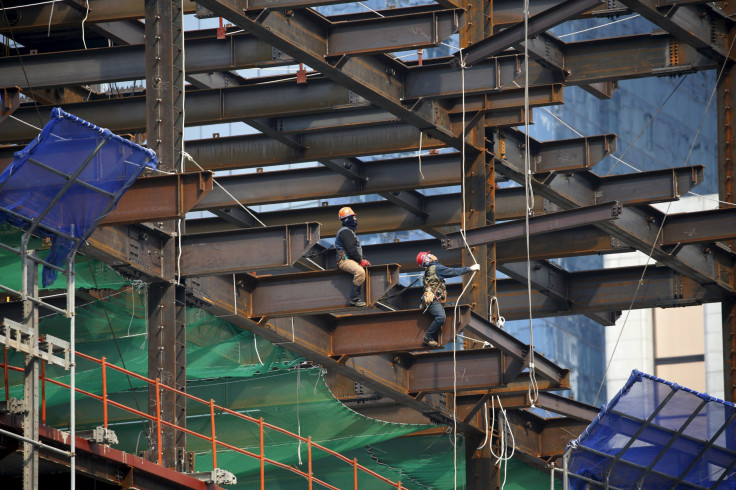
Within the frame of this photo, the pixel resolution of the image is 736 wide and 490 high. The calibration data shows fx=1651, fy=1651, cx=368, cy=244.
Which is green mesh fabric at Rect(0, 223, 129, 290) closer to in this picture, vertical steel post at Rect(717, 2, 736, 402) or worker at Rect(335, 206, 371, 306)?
worker at Rect(335, 206, 371, 306)

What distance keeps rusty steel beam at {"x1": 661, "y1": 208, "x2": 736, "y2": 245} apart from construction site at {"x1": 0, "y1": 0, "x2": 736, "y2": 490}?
5 centimetres

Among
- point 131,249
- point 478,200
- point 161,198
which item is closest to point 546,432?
point 478,200

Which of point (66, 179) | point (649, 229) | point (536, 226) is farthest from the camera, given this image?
point (649, 229)

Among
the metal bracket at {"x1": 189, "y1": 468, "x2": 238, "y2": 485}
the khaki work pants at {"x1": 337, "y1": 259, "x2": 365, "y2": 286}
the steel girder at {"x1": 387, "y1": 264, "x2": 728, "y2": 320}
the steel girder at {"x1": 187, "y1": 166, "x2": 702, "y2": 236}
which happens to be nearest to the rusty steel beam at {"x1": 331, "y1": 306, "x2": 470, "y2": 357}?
the khaki work pants at {"x1": 337, "y1": 259, "x2": 365, "y2": 286}

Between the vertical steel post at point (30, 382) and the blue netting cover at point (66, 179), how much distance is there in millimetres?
391

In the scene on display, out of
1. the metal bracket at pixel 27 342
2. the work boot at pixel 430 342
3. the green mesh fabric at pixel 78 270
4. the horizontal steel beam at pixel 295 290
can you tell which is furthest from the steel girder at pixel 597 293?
the metal bracket at pixel 27 342

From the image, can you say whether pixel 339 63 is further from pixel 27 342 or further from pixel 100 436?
pixel 27 342

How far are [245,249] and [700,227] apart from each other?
33.8 feet

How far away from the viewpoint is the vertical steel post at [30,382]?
762 inches

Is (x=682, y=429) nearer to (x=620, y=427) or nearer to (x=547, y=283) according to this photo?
(x=620, y=427)

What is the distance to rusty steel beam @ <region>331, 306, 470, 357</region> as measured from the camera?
26.3 metres

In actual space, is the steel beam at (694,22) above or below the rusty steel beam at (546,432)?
above

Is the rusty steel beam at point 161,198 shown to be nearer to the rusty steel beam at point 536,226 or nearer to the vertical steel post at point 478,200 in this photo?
the rusty steel beam at point 536,226

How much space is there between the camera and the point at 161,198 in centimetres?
2272
